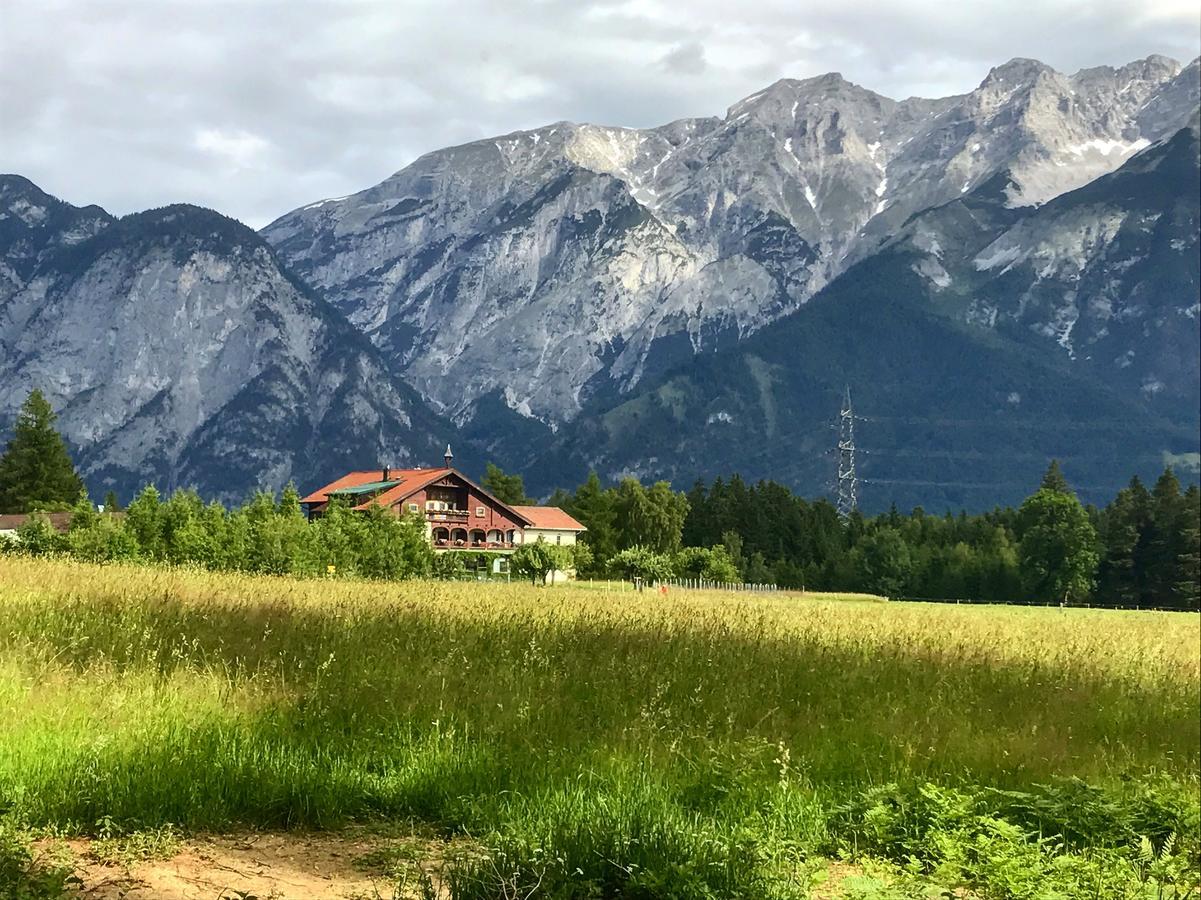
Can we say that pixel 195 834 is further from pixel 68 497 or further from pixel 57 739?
pixel 68 497

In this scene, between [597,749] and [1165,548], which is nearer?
[597,749]

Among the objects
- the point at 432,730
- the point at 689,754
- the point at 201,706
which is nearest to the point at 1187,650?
the point at 689,754

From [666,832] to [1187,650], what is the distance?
20557 mm

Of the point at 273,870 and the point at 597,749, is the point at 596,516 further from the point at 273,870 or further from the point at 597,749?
the point at 273,870

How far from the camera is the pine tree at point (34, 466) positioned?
103250mm

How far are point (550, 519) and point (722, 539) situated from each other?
1011 inches

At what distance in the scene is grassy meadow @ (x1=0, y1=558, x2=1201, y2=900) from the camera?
7039mm

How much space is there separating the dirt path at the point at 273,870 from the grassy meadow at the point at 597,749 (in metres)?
0.32

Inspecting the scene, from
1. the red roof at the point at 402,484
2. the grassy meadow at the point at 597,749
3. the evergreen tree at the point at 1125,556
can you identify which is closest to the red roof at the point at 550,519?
the red roof at the point at 402,484

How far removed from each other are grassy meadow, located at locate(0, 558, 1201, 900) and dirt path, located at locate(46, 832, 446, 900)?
12.4 inches

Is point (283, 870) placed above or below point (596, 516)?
below

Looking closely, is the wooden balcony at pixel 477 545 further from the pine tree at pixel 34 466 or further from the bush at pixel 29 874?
the bush at pixel 29 874

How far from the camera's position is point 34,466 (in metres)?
105

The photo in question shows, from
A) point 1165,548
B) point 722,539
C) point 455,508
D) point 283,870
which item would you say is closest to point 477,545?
point 455,508
